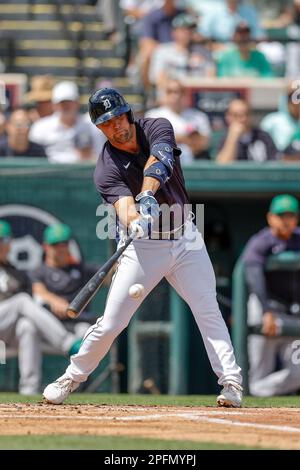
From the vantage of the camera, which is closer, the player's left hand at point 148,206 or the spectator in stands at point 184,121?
the player's left hand at point 148,206

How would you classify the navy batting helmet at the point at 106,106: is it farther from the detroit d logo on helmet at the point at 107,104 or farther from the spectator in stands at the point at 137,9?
the spectator in stands at the point at 137,9

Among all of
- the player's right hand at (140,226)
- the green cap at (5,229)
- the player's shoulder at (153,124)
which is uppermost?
the player's shoulder at (153,124)

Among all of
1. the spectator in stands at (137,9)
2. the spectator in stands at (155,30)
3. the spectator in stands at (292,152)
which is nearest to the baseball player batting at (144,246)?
the spectator in stands at (292,152)

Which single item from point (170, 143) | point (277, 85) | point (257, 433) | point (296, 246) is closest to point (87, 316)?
point (296, 246)

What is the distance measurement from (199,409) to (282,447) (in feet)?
6.24

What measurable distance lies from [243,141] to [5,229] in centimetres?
262

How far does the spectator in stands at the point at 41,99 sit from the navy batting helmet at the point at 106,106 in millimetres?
5812

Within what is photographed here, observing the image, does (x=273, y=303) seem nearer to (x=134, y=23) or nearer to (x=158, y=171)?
(x=158, y=171)

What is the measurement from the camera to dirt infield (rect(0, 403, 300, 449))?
240 inches

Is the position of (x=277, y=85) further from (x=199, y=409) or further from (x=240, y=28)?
(x=199, y=409)

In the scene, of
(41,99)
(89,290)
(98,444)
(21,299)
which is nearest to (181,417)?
(89,290)

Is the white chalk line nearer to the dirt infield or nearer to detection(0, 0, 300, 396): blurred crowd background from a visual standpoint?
the dirt infield

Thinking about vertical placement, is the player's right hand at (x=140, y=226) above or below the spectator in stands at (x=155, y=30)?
below

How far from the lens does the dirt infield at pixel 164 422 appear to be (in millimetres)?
6086
